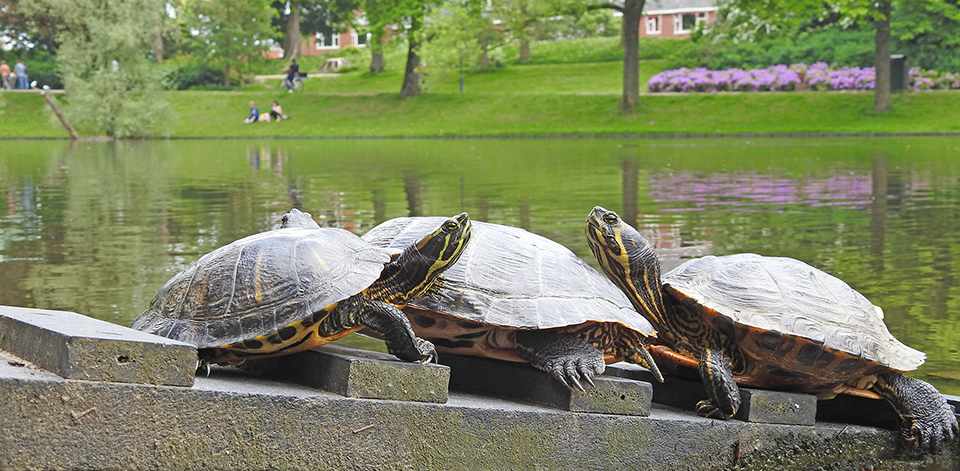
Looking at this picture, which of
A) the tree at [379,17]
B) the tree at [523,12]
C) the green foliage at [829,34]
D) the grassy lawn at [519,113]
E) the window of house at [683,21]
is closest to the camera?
the grassy lawn at [519,113]

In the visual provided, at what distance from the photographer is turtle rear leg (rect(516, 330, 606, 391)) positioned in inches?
161

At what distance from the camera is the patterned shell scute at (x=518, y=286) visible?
434cm

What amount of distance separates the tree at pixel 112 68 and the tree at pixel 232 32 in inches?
505

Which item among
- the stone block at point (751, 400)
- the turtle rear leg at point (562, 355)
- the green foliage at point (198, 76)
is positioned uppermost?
the green foliage at point (198, 76)

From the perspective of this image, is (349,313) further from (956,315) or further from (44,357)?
(956,315)

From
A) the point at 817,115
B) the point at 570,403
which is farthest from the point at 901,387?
the point at 817,115

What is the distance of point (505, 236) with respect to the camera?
4871 millimetres

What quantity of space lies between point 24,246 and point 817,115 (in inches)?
1410

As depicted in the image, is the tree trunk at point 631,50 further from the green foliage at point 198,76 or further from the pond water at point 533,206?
the green foliage at point 198,76

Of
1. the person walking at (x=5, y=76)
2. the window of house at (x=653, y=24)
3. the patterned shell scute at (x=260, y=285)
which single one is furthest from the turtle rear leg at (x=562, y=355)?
the window of house at (x=653, y=24)

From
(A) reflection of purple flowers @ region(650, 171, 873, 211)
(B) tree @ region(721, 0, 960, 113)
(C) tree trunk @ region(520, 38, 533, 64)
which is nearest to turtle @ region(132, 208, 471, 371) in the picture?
(A) reflection of purple flowers @ region(650, 171, 873, 211)

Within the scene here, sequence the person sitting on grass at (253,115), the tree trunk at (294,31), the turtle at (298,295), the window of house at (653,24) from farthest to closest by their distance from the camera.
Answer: the window of house at (653,24) → the tree trunk at (294,31) → the person sitting on grass at (253,115) → the turtle at (298,295)

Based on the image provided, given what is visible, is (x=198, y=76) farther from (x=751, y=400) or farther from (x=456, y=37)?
(x=751, y=400)

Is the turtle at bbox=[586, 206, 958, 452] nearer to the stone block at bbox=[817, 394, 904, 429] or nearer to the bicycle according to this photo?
the stone block at bbox=[817, 394, 904, 429]
